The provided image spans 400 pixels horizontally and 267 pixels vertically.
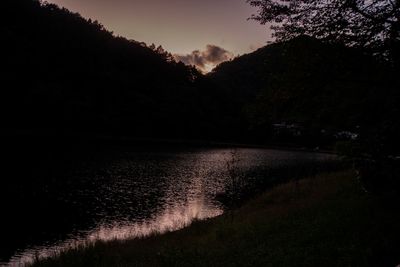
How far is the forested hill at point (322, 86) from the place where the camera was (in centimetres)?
1484

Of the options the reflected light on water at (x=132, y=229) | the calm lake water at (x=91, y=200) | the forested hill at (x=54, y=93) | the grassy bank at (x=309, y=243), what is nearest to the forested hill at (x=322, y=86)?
the grassy bank at (x=309, y=243)

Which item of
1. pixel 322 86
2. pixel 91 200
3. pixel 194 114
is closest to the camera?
pixel 322 86

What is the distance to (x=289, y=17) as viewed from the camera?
17000 mm

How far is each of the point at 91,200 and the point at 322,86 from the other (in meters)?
30.8

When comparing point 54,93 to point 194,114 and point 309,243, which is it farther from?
point 309,243

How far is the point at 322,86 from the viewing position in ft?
51.3

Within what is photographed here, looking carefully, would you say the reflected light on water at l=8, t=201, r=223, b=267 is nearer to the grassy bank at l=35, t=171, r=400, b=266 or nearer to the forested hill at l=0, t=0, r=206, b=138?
the grassy bank at l=35, t=171, r=400, b=266

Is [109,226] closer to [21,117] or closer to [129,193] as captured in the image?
[129,193]

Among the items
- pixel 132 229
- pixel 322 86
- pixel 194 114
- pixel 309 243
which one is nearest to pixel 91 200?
pixel 132 229

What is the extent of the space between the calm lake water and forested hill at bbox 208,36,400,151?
36.1 ft

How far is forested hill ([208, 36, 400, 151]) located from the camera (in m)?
14.8

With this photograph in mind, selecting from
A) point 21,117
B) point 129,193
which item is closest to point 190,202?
point 129,193

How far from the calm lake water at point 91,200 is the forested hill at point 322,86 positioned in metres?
11.0

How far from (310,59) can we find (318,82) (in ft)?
3.19
